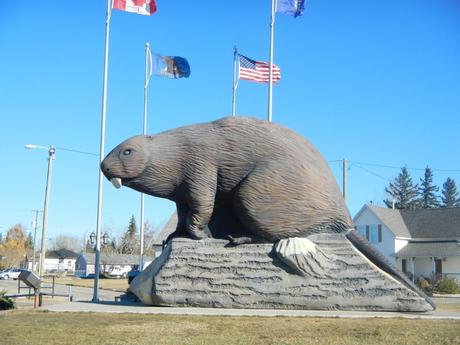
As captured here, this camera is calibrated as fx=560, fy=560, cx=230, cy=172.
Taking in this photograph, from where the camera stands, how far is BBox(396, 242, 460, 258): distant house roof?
32.9m

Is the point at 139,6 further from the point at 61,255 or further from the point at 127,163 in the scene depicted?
the point at 61,255

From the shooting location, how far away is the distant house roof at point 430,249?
3288 centimetres

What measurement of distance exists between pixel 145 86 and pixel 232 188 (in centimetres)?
1117

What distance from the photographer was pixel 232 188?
37.8 ft

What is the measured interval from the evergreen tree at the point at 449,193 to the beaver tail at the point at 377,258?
67.7 m

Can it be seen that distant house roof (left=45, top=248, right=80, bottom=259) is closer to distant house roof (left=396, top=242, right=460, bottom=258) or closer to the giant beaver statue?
distant house roof (left=396, top=242, right=460, bottom=258)

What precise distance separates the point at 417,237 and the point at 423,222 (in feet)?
4.55

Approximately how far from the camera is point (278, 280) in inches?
424

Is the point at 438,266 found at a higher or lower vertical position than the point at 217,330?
lower

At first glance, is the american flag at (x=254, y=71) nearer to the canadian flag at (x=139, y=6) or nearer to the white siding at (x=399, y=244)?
the canadian flag at (x=139, y=6)

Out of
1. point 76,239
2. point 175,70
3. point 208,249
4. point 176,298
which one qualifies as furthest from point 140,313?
Answer: point 76,239

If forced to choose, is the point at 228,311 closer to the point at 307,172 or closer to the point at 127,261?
the point at 307,172

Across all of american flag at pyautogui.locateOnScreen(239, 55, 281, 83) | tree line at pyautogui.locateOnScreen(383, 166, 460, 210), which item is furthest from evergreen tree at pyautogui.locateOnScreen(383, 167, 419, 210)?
american flag at pyautogui.locateOnScreen(239, 55, 281, 83)

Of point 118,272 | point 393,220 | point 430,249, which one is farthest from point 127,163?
point 118,272
